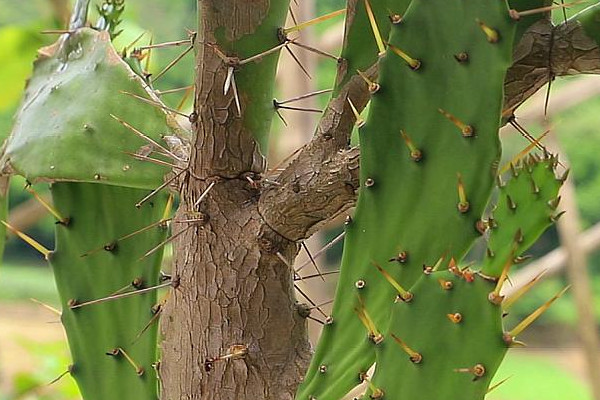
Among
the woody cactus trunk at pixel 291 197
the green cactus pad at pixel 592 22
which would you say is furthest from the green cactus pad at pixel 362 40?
the green cactus pad at pixel 592 22

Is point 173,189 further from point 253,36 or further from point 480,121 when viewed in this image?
point 480,121

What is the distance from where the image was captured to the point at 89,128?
0.51 m

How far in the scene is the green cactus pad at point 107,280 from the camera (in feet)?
1.76

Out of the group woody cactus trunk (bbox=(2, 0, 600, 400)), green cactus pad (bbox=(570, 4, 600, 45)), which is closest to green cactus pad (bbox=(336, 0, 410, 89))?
woody cactus trunk (bbox=(2, 0, 600, 400))

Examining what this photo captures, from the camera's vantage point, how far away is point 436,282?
0.34m

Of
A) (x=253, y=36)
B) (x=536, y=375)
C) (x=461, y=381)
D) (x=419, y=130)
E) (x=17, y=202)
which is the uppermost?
(x=17, y=202)

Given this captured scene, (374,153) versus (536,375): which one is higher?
(536,375)

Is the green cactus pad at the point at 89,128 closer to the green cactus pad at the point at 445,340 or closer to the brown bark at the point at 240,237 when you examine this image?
the brown bark at the point at 240,237

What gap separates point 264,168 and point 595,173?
9.58 ft

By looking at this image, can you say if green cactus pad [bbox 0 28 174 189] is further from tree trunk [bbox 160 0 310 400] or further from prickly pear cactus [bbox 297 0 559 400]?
prickly pear cactus [bbox 297 0 559 400]

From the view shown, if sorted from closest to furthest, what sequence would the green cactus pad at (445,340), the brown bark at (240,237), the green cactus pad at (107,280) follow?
the green cactus pad at (445,340)
the brown bark at (240,237)
the green cactus pad at (107,280)

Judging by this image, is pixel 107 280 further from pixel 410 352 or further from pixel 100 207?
pixel 410 352

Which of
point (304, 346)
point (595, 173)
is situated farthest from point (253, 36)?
point (595, 173)

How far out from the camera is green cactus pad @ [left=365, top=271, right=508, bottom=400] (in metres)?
0.33
